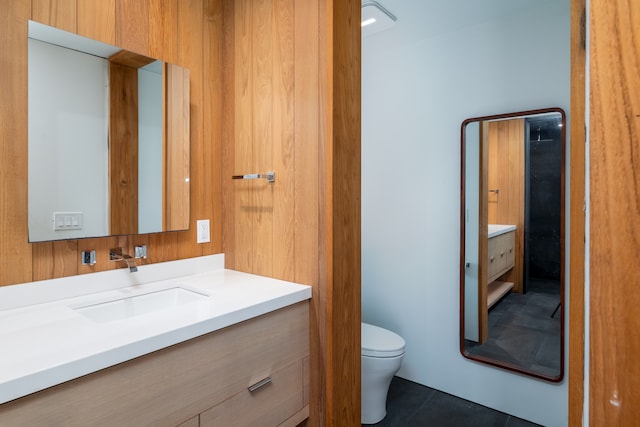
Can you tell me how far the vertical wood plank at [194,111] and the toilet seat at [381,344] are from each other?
1.09 metres

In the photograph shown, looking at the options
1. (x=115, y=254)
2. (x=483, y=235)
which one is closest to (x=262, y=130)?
(x=115, y=254)

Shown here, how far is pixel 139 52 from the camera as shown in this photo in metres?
1.46

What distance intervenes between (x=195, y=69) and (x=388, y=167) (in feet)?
4.82

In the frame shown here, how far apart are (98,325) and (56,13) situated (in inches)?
44.0

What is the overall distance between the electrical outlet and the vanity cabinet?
66.9 inches

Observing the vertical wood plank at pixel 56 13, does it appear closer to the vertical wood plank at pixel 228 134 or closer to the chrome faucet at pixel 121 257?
the vertical wood plank at pixel 228 134

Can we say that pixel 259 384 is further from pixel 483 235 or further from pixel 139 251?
pixel 483 235

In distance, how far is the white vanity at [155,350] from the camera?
78cm

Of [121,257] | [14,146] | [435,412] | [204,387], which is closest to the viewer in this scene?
[204,387]

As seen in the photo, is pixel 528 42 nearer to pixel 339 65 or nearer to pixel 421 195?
pixel 421 195

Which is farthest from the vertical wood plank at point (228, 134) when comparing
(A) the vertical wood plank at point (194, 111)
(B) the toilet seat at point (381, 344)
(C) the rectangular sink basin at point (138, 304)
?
(B) the toilet seat at point (381, 344)

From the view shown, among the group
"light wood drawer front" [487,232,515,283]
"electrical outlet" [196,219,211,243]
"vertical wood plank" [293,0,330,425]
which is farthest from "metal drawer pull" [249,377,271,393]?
"light wood drawer front" [487,232,515,283]

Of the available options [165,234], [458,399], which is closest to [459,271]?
[458,399]

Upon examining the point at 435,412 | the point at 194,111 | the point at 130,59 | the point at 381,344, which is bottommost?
the point at 435,412
